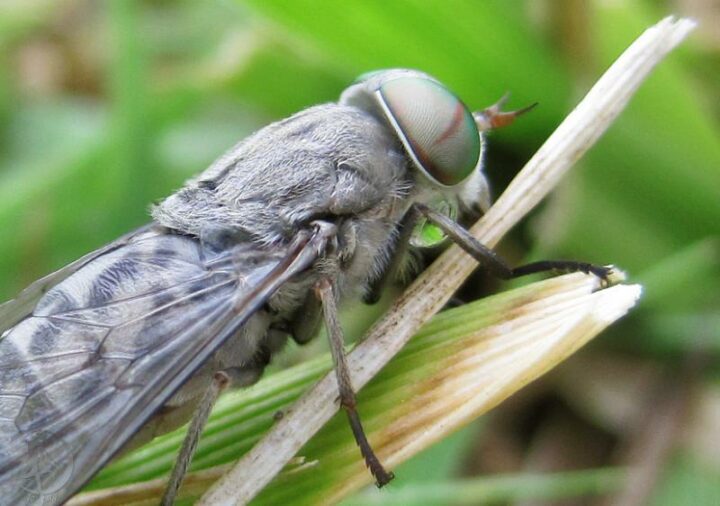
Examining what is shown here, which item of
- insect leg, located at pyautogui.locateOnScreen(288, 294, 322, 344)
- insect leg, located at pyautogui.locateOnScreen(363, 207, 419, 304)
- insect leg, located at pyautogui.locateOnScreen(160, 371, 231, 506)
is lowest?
insect leg, located at pyautogui.locateOnScreen(160, 371, 231, 506)

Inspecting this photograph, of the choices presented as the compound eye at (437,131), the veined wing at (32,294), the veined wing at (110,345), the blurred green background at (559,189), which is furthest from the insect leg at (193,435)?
the compound eye at (437,131)

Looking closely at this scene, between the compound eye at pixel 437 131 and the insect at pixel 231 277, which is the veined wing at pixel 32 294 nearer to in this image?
the insect at pixel 231 277

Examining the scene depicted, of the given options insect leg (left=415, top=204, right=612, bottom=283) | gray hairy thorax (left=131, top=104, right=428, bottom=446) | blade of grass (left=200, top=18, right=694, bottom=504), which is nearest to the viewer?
blade of grass (left=200, top=18, right=694, bottom=504)

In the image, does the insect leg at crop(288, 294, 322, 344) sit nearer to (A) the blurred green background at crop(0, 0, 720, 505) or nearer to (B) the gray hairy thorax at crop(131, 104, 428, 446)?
(B) the gray hairy thorax at crop(131, 104, 428, 446)

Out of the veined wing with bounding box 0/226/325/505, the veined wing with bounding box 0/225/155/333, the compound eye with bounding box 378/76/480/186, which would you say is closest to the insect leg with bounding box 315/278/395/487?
the veined wing with bounding box 0/226/325/505

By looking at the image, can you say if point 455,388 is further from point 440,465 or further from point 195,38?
point 195,38

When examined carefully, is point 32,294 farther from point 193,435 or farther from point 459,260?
point 459,260

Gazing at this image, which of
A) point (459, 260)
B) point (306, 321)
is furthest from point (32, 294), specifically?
point (459, 260)
